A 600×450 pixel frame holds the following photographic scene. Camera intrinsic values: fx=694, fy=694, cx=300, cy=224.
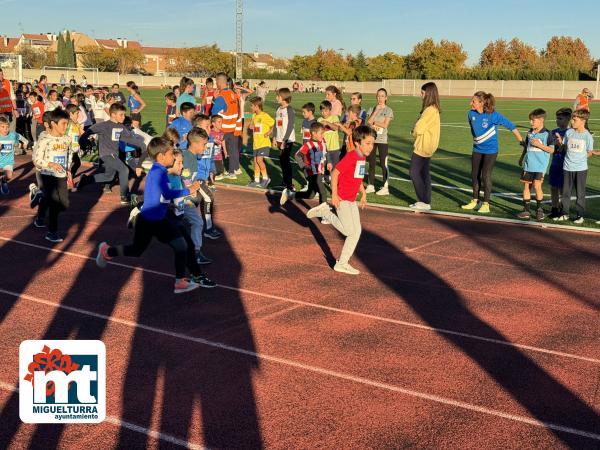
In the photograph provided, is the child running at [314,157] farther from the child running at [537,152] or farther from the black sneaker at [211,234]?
the child running at [537,152]

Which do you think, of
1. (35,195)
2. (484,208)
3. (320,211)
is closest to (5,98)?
(35,195)

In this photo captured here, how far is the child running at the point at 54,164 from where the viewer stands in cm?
1016

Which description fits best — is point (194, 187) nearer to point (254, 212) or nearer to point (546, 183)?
point (254, 212)

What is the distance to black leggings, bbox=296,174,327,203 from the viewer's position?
1255 cm

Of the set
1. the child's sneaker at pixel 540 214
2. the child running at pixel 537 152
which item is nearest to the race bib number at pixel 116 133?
the child running at pixel 537 152

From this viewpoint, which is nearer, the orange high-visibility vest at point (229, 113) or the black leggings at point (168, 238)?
the black leggings at point (168, 238)

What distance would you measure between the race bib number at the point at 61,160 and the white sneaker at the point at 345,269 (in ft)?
14.5

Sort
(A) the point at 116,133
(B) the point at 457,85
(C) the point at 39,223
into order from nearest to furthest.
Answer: (C) the point at 39,223
(A) the point at 116,133
(B) the point at 457,85

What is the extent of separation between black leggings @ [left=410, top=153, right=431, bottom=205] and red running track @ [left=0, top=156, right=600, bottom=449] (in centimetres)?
215

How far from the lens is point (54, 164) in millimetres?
10062

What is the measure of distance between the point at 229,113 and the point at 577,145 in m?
8.32

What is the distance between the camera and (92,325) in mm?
6793

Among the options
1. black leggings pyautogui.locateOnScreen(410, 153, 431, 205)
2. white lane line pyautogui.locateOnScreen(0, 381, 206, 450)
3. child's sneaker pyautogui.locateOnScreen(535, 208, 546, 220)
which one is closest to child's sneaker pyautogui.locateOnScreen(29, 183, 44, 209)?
black leggings pyautogui.locateOnScreen(410, 153, 431, 205)

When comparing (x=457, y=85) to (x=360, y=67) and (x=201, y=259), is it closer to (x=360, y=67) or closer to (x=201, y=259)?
(x=360, y=67)
